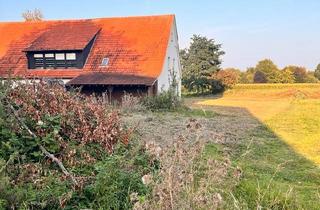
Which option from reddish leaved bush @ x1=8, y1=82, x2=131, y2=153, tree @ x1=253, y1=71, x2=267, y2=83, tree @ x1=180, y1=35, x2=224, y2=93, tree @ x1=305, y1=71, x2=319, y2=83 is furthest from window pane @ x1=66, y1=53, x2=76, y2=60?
tree @ x1=305, y1=71, x2=319, y2=83

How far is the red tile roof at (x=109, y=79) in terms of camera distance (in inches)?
892

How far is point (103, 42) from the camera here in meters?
26.8

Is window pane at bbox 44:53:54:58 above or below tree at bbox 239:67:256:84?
above

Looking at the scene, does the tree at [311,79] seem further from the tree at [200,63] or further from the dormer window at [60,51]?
the dormer window at [60,51]

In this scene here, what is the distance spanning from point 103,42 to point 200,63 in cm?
2487

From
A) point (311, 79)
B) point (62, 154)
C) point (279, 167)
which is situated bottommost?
point (279, 167)

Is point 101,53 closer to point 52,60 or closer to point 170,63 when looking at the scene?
point 52,60

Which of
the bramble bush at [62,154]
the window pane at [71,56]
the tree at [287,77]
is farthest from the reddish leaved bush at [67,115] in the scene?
the tree at [287,77]

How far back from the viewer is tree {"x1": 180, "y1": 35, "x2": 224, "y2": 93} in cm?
4975

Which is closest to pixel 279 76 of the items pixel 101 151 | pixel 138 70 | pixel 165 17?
pixel 165 17

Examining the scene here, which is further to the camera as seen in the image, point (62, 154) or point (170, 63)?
point (170, 63)

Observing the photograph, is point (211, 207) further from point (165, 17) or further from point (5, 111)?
point (165, 17)

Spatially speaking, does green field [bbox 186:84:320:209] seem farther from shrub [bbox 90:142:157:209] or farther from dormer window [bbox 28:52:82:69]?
dormer window [bbox 28:52:82:69]

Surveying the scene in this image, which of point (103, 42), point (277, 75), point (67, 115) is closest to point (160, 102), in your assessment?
point (103, 42)
